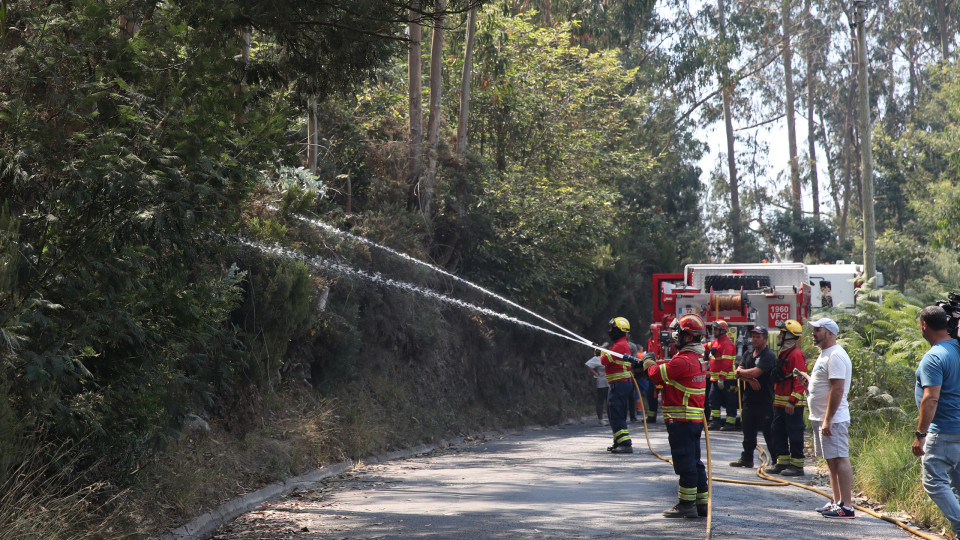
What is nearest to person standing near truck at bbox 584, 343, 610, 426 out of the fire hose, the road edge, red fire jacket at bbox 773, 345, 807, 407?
the road edge

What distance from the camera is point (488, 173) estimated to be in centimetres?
2172

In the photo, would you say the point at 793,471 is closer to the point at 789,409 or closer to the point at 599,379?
the point at 789,409

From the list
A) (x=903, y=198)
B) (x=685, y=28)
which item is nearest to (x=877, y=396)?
(x=685, y=28)

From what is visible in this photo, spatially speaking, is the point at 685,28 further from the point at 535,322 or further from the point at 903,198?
the point at 535,322

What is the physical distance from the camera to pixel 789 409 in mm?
10578

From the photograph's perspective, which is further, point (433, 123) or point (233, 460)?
point (433, 123)

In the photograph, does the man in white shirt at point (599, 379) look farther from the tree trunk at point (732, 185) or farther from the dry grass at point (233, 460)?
the tree trunk at point (732, 185)

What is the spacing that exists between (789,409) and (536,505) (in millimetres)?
3321

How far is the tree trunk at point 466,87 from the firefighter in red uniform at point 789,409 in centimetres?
1161

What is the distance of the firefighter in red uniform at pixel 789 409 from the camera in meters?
10.6

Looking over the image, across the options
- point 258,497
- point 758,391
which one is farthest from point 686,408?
point 258,497

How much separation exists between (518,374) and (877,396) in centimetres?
1116

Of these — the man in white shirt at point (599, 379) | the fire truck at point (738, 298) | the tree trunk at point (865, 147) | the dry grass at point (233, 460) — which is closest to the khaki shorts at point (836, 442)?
the dry grass at point (233, 460)

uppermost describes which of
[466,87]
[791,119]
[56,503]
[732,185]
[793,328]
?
[791,119]
